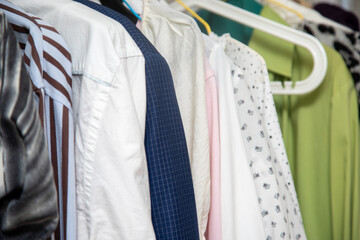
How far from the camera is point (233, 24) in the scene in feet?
3.24

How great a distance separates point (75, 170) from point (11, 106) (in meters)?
0.17

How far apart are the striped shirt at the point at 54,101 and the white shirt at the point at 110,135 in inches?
0.9

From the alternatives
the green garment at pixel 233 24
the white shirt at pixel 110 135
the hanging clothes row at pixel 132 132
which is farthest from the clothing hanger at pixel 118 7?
the green garment at pixel 233 24

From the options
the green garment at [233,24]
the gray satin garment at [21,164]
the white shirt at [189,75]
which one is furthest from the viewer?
the green garment at [233,24]

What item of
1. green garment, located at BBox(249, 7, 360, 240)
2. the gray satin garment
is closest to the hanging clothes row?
the gray satin garment

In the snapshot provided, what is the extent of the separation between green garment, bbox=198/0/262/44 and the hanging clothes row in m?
0.18

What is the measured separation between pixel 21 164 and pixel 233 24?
72cm

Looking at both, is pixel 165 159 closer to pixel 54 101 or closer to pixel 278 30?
pixel 54 101

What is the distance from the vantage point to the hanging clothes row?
0.37 meters

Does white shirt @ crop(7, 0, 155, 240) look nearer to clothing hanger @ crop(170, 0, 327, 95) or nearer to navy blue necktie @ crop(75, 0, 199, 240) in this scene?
navy blue necktie @ crop(75, 0, 199, 240)

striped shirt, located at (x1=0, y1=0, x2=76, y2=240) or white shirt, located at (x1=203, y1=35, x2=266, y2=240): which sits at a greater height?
striped shirt, located at (x1=0, y1=0, x2=76, y2=240)

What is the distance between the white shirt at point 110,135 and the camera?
19.0 inches

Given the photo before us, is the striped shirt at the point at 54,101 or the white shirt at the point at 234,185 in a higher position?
the striped shirt at the point at 54,101

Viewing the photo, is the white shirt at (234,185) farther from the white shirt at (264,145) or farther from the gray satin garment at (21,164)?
the gray satin garment at (21,164)
